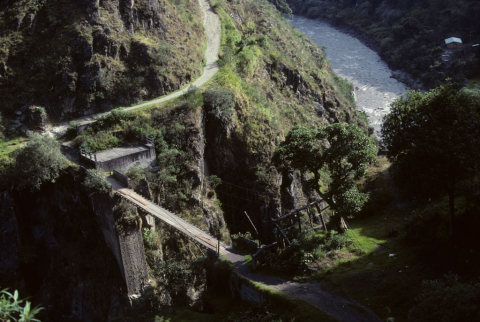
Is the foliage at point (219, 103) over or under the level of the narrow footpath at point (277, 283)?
over

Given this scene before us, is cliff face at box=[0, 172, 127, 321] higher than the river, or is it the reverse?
the river

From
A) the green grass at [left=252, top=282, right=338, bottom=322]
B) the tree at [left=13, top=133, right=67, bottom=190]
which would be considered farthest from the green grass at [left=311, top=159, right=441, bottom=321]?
the tree at [left=13, top=133, right=67, bottom=190]

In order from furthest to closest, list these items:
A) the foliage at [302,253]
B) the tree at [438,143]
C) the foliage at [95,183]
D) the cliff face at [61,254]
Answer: the cliff face at [61,254], the foliage at [95,183], the foliage at [302,253], the tree at [438,143]

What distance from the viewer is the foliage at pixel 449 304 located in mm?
14016

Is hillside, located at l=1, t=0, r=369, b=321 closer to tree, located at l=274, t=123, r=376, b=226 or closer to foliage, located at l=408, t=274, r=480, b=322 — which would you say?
tree, located at l=274, t=123, r=376, b=226

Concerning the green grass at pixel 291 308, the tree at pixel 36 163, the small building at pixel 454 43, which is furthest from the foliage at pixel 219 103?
the small building at pixel 454 43

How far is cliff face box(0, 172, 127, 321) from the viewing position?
87.2 feet

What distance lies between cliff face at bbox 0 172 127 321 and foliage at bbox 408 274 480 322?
1827cm

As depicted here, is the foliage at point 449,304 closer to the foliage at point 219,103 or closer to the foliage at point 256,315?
the foliage at point 256,315

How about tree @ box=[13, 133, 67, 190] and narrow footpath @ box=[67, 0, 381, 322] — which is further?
tree @ box=[13, 133, 67, 190]

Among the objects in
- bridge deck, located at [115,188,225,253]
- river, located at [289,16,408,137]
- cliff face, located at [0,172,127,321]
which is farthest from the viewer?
river, located at [289,16,408,137]

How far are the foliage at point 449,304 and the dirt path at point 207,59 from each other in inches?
1041

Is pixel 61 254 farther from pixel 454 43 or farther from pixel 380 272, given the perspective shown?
pixel 454 43

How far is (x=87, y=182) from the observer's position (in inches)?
1025
